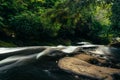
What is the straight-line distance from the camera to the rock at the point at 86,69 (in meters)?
9.59

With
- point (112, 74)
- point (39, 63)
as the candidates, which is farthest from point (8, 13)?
point (112, 74)

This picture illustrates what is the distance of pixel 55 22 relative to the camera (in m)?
18.4

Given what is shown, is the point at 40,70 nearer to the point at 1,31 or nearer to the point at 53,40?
the point at 1,31

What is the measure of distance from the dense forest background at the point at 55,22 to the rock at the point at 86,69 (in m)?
3.81

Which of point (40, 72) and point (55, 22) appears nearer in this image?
point (40, 72)

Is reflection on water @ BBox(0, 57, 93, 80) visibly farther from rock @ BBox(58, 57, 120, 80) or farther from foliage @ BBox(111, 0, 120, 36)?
foliage @ BBox(111, 0, 120, 36)

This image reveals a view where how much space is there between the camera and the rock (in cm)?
959

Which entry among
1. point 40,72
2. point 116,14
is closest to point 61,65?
point 40,72

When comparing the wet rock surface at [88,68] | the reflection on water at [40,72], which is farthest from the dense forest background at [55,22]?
the reflection on water at [40,72]

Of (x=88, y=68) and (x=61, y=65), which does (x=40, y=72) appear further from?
(x=88, y=68)

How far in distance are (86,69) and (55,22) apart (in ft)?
28.9

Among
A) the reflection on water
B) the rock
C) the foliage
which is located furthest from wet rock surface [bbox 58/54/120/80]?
the foliage

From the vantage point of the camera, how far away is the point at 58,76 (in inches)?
383

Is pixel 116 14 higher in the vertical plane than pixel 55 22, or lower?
higher
